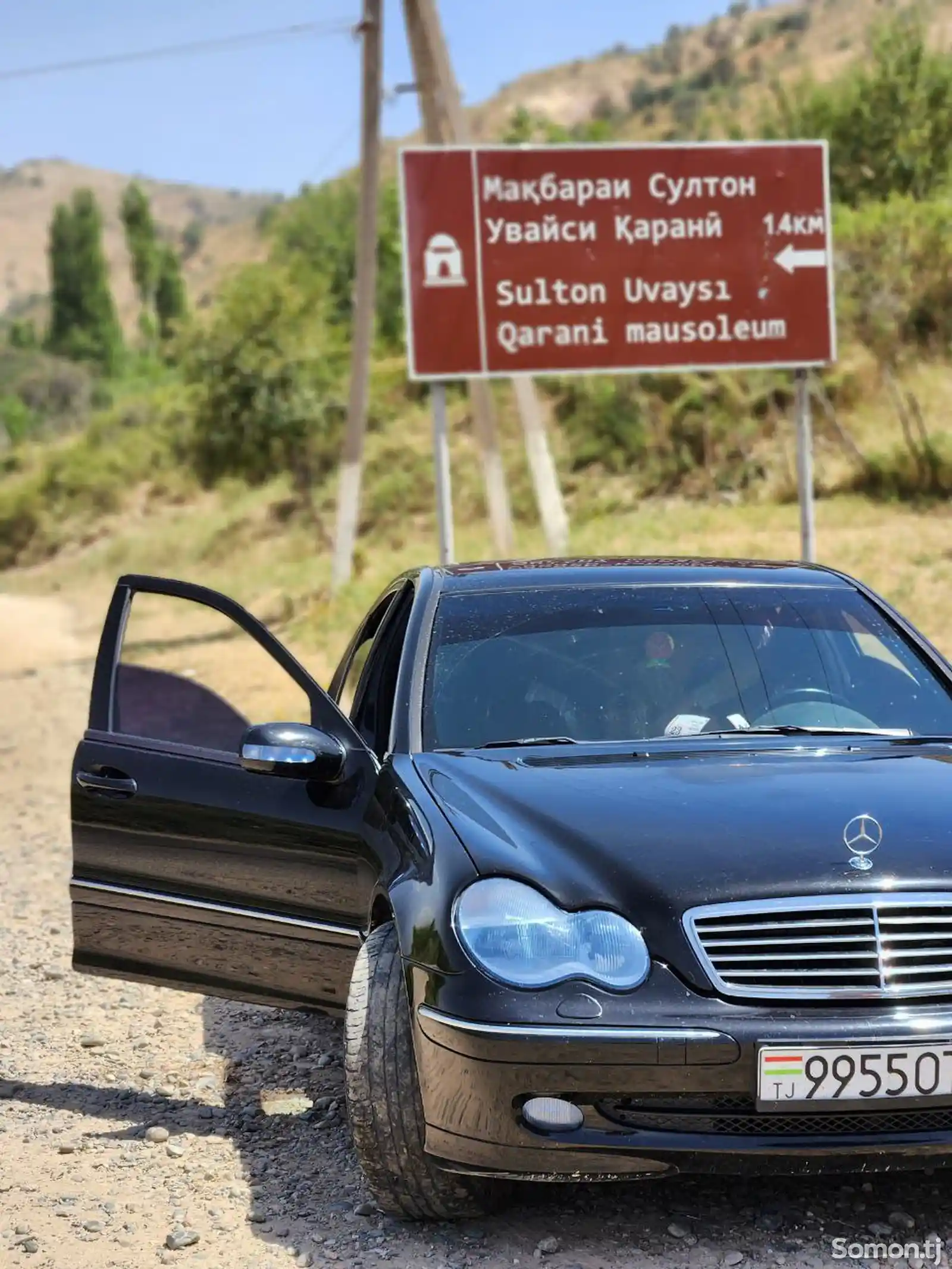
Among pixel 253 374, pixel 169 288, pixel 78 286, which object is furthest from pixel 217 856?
pixel 169 288

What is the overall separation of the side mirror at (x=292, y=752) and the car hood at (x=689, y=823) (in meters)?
0.27

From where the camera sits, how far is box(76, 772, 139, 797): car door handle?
478 centimetres

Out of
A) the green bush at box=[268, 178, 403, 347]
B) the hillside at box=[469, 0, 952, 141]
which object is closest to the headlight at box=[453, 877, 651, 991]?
the green bush at box=[268, 178, 403, 347]

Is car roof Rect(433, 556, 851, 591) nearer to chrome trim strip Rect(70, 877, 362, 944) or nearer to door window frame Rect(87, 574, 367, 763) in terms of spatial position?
door window frame Rect(87, 574, 367, 763)

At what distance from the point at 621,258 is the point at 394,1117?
9.76 m

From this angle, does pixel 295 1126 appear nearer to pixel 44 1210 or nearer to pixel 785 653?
pixel 44 1210

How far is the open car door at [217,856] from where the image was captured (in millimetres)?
4418

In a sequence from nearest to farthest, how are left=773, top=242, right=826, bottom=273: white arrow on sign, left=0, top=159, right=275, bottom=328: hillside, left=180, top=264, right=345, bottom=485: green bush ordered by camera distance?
left=773, top=242, right=826, bottom=273: white arrow on sign, left=180, top=264, right=345, bottom=485: green bush, left=0, top=159, right=275, bottom=328: hillside

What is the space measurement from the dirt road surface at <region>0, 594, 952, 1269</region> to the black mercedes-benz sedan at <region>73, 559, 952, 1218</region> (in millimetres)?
202

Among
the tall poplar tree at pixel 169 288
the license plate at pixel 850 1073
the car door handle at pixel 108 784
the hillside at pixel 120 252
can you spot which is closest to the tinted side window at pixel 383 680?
the car door handle at pixel 108 784

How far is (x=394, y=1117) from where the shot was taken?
12.0 ft

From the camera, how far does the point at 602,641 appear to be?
4766mm

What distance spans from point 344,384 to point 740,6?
85335mm

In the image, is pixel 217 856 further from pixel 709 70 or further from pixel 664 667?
pixel 709 70
